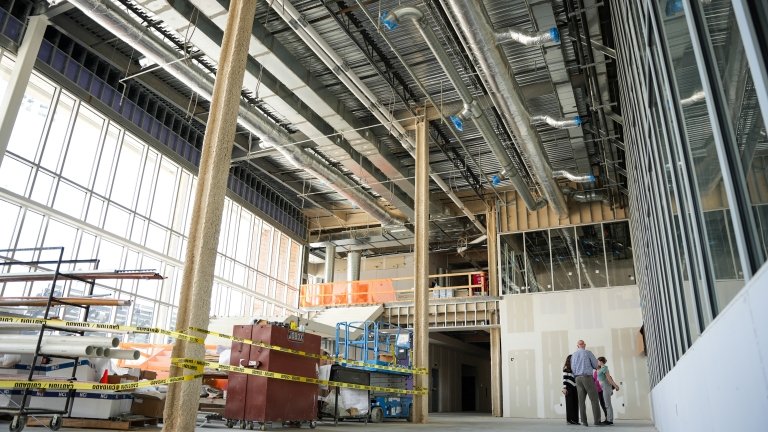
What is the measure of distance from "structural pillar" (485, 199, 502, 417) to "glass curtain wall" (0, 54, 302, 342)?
39.7 feet

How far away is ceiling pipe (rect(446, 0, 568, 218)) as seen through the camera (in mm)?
11797

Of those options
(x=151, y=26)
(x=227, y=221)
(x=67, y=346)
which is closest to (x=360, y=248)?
(x=227, y=221)

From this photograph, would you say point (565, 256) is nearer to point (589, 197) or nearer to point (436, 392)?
point (589, 197)

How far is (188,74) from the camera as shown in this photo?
15398 millimetres

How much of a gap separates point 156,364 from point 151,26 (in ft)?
36.2

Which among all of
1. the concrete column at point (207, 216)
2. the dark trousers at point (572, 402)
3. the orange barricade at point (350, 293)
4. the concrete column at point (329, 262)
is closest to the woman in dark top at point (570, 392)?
the dark trousers at point (572, 402)

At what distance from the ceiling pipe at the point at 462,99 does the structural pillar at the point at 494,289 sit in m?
2.48

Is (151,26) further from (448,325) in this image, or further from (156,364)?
(448,325)

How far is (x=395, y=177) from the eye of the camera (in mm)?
22609

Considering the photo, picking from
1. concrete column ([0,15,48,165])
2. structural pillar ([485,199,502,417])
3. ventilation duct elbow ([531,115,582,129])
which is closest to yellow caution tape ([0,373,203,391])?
concrete column ([0,15,48,165])

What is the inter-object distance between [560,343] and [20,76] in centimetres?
2161

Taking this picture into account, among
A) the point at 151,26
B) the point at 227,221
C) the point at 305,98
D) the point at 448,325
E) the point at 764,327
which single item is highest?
the point at 151,26

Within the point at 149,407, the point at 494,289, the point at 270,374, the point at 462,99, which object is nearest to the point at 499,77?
the point at 462,99

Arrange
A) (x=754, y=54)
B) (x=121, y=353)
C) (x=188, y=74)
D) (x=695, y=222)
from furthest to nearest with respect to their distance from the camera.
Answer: (x=188, y=74)
(x=121, y=353)
(x=695, y=222)
(x=754, y=54)
